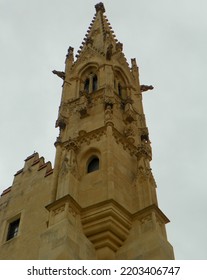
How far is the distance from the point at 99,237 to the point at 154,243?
6.03 feet

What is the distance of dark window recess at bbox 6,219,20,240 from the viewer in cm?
2027

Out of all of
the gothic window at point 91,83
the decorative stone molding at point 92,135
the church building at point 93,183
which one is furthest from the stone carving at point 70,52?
the decorative stone molding at point 92,135

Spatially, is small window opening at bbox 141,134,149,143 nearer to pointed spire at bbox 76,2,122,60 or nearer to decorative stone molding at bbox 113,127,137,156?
decorative stone molding at bbox 113,127,137,156

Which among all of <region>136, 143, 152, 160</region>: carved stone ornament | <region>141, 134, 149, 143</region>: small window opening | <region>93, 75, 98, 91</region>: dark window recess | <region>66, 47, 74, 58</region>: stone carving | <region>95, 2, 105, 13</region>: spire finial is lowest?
<region>136, 143, 152, 160</region>: carved stone ornament

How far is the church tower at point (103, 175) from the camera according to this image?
15047 millimetres

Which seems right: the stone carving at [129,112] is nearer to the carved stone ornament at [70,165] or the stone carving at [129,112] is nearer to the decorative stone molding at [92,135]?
the decorative stone molding at [92,135]

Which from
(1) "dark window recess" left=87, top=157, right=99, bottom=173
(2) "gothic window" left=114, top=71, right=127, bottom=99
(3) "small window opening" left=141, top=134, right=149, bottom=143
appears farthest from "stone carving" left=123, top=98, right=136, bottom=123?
(1) "dark window recess" left=87, top=157, right=99, bottom=173

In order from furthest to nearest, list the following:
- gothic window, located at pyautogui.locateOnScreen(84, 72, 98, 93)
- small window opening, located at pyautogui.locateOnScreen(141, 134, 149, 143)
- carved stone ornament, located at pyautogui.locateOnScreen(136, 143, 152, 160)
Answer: gothic window, located at pyautogui.locateOnScreen(84, 72, 98, 93), small window opening, located at pyautogui.locateOnScreen(141, 134, 149, 143), carved stone ornament, located at pyautogui.locateOnScreen(136, 143, 152, 160)

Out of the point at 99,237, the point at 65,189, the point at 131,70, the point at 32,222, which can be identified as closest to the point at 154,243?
the point at 99,237

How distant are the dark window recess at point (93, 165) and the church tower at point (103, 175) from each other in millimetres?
39

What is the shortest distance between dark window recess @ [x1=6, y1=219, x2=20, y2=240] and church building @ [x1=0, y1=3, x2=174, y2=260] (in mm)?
52

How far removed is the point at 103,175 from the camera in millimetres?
17062

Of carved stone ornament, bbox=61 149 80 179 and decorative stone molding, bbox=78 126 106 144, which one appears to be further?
decorative stone molding, bbox=78 126 106 144

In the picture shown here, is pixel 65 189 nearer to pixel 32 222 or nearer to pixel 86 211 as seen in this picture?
pixel 86 211
